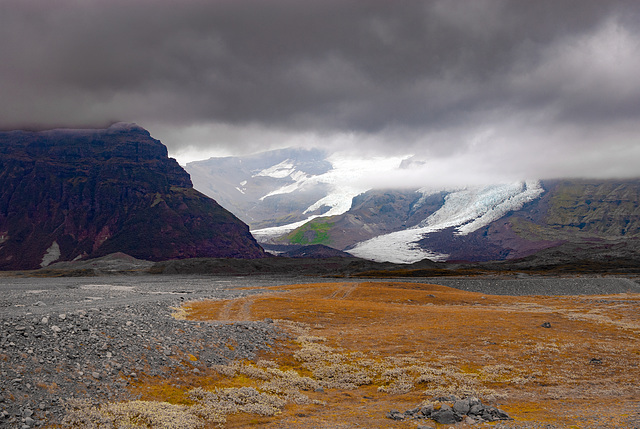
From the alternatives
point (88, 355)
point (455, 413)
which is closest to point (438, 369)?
point (455, 413)

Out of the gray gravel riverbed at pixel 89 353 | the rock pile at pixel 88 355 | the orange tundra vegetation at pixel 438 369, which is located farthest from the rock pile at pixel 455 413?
the gray gravel riverbed at pixel 89 353

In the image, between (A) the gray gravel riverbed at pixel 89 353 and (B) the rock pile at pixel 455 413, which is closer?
(A) the gray gravel riverbed at pixel 89 353

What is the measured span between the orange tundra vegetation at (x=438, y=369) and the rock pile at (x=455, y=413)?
54 cm

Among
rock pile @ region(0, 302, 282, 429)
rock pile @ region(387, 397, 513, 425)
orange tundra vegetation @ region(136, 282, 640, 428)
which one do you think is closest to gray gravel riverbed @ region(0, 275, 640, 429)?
rock pile @ region(0, 302, 282, 429)

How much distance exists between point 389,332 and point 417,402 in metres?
17.0

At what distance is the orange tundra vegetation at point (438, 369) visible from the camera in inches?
592

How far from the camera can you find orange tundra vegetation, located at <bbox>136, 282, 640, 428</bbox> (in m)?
15.0

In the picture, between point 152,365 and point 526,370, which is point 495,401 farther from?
point 152,365

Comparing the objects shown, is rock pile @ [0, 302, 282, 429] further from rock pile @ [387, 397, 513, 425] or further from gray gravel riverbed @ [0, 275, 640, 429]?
rock pile @ [387, 397, 513, 425]

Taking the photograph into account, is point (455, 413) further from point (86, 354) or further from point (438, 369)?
point (86, 354)

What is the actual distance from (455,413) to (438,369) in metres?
8.09

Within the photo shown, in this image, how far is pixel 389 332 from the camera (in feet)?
110

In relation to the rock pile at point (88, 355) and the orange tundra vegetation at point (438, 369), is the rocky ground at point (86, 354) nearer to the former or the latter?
the rock pile at point (88, 355)

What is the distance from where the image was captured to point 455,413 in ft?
45.6
